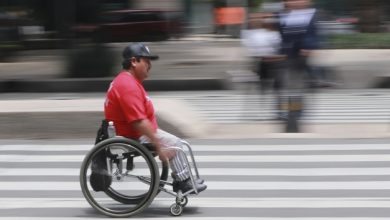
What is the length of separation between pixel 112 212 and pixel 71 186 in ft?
5.07

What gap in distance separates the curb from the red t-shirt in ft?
38.0

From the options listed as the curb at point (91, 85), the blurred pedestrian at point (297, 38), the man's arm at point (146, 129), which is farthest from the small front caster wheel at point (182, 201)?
the curb at point (91, 85)

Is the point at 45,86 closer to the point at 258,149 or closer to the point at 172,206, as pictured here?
the point at 258,149

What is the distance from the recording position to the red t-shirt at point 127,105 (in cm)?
629

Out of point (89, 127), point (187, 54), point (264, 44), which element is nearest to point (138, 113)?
point (89, 127)

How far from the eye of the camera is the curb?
59.4 ft

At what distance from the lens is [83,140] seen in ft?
35.4

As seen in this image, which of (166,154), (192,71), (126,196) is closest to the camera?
(166,154)

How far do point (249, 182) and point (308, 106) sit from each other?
654 cm

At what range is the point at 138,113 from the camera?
247 inches

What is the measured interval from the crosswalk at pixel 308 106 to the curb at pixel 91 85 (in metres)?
0.32

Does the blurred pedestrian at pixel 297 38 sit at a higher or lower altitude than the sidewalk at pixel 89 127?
higher

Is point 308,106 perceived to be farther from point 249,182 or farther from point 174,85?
point 249,182

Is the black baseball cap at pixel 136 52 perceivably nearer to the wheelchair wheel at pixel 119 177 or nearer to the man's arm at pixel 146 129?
the man's arm at pixel 146 129
